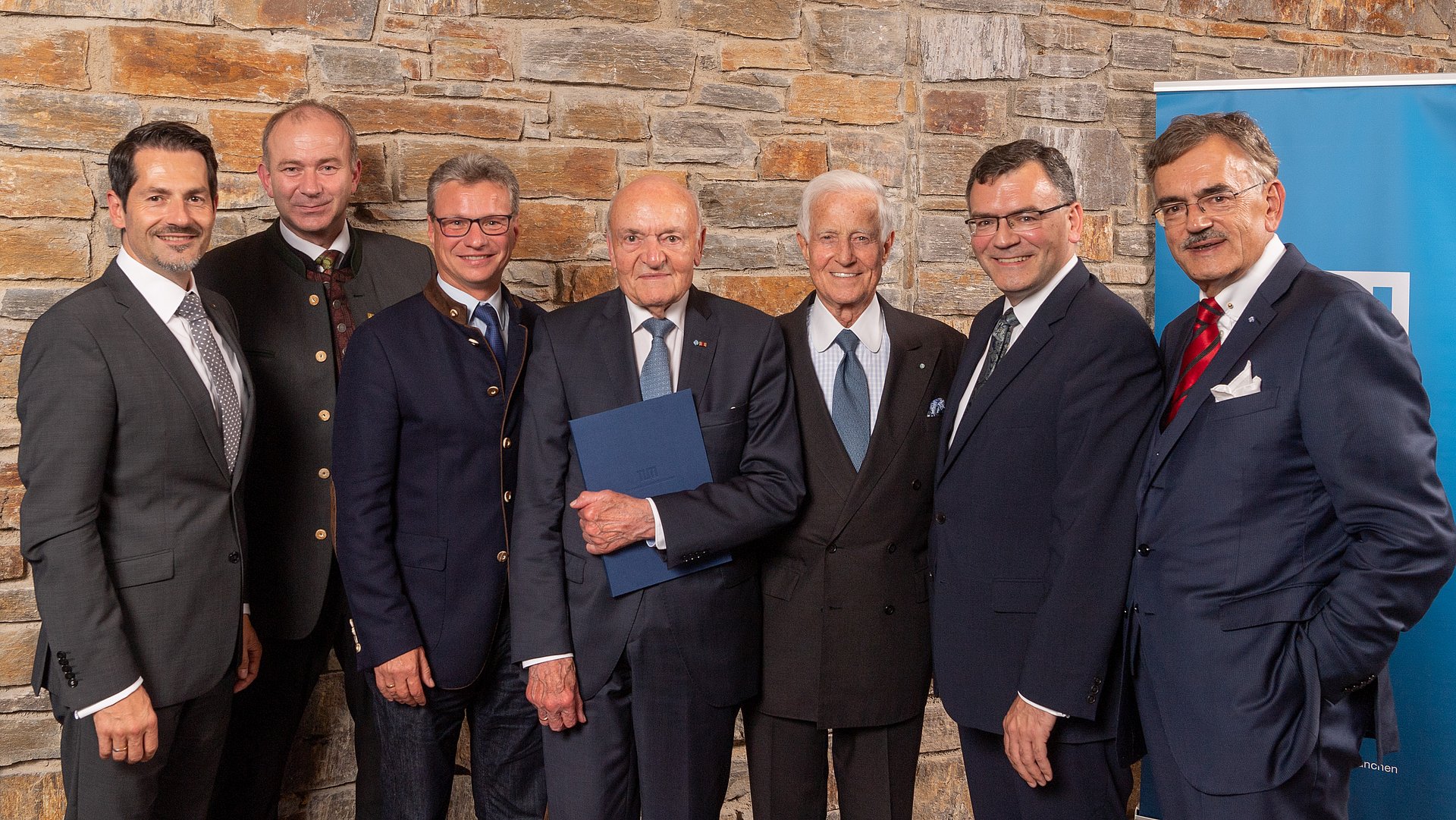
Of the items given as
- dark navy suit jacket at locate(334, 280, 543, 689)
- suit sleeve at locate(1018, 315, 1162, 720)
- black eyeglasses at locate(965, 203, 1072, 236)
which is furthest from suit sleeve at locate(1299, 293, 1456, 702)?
dark navy suit jacket at locate(334, 280, 543, 689)

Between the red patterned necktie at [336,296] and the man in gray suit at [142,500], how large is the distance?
0.35 m

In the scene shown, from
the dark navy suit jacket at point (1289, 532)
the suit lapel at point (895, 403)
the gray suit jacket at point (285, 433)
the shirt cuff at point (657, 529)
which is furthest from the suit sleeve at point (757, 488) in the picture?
the gray suit jacket at point (285, 433)

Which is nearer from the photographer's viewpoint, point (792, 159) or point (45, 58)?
point (45, 58)

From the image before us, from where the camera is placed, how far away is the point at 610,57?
3137 mm

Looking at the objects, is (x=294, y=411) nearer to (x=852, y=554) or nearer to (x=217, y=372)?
(x=217, y=372)

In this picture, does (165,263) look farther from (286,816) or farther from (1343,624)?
(1343,624)

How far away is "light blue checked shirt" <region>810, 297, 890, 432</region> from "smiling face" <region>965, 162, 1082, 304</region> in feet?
1.00

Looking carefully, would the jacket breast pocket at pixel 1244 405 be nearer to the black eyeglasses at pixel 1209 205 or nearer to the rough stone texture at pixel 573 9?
the black eyeglasses at pixel 1209 205

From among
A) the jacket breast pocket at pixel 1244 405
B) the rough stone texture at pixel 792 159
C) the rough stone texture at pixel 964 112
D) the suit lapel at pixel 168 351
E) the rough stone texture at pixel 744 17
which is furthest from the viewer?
the rough stone texture at pixel 964 112

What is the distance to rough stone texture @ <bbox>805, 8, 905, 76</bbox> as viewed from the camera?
3.34 meters

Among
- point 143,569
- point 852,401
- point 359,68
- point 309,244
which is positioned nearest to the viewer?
point 143,569

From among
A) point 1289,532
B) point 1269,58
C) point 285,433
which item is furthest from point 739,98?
point 1289,532

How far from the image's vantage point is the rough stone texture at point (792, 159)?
3.32 m

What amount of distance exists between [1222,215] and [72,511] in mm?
2114
